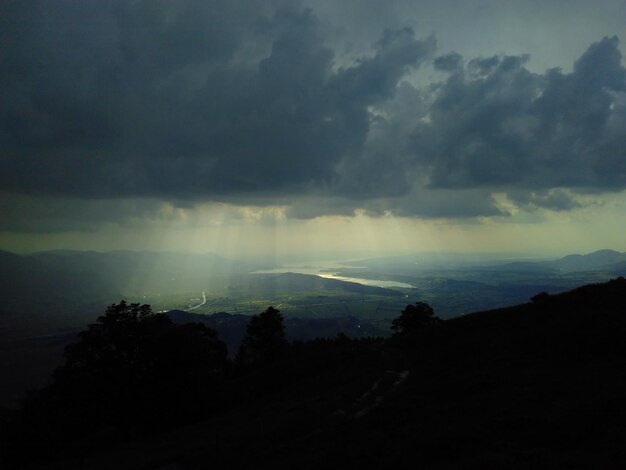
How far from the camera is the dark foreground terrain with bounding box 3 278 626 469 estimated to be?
1745 cm

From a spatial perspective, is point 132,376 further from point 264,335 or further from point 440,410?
point 440,410

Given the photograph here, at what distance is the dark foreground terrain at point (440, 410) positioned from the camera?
17.5 metres

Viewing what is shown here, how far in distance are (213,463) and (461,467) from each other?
14.9m

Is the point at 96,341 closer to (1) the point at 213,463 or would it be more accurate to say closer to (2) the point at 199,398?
(2) the point at 199,398

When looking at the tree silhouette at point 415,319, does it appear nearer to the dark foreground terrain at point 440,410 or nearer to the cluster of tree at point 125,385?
the dark foreground terrain at point 440,410

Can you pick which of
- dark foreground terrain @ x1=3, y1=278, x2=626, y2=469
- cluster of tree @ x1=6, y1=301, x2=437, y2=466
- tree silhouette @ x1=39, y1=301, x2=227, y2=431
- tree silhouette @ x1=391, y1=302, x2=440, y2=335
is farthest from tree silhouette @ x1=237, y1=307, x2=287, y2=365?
tree silhouette @ x1=39, y1=301, x2=227, y2=431

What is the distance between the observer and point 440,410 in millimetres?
25062

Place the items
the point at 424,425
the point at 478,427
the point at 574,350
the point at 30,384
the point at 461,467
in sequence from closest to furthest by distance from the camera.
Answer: the point at 461,467 < the point at 478,427 < the point at 424,425 < the point at 574,350 < the point at 30,384

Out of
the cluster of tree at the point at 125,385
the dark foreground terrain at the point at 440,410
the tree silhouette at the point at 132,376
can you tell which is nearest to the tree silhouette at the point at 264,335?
the dark foreground terrain at the point at 440,410

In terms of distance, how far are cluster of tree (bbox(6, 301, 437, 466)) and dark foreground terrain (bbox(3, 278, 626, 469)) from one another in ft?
2.81

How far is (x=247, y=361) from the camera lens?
92000mm

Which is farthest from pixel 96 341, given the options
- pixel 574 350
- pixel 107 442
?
pixel 574 350

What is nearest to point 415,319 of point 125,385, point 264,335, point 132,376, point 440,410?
point 264,335

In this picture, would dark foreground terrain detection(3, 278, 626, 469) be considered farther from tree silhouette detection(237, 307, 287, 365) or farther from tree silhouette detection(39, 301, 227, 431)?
tree silhouette detection(237, 307, 287, 365)
